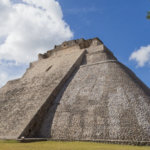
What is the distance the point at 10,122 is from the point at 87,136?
225 inches

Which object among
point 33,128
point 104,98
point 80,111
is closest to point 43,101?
point 33,128

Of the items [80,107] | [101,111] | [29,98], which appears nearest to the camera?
[101,111]

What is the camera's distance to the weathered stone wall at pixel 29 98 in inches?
458

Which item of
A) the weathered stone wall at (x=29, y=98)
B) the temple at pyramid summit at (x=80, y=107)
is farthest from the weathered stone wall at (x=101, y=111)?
the weathered stone wall at (x=29, y=98)

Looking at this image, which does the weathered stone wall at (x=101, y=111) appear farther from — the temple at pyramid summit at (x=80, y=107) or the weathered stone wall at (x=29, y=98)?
the weathered stone wall at (x=29, y=98)

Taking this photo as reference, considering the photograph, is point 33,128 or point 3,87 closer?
point 33,128

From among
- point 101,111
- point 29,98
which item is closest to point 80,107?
point 101,111

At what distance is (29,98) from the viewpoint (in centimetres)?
1434

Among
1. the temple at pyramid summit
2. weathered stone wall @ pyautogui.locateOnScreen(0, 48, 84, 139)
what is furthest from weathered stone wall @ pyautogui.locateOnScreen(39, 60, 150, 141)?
weathered stone wall @ pyautogui.locateOnScreen(0, 48, 84, 139)

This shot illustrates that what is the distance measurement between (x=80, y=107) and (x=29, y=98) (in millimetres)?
4787

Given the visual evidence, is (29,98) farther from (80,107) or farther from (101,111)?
(101,111)

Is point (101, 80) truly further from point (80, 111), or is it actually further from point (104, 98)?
point (80, 111)

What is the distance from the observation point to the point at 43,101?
12.9 m

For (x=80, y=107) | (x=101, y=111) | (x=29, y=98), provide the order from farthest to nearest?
(x=29, y=98)
(x=80, y=107)
(x=101, y=111)
